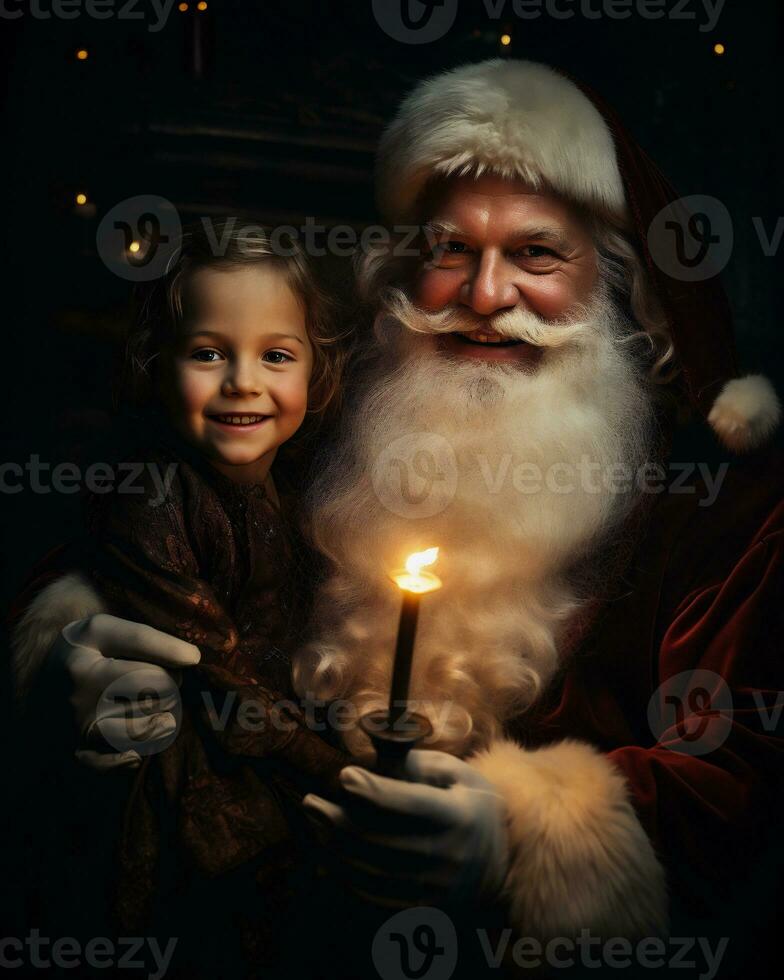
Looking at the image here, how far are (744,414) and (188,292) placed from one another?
820 millimetres

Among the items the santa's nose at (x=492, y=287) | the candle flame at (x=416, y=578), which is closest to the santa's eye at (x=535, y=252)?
the santa's nose at (x=492, y=287)

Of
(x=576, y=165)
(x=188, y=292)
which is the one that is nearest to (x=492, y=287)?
(x=576, y=165)

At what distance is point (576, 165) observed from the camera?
1.50 meters

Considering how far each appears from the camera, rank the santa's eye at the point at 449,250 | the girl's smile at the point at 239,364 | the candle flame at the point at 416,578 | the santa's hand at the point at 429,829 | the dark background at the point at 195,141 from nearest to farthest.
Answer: the candle flame at the point at 416,578
the santa's hand at the point at 429,829
the girl's smile at the point at 239,364
the santa's eye at the point at 449,250
the dark background at the point at 195,141

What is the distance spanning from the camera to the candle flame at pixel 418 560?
1.24 metres

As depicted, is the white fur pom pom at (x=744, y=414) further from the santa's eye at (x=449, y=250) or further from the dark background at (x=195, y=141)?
the santa's eye at (x=449, y=250)

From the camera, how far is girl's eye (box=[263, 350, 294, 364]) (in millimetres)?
1467

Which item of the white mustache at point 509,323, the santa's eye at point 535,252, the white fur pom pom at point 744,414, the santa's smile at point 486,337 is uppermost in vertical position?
the santa's eye at point 535,252

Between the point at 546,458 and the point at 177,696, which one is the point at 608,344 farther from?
the point at 177,696

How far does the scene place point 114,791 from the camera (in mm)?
1433

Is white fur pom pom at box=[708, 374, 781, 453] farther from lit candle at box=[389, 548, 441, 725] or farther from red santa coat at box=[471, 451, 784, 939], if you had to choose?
lit candle at box=[389, 548, 441, 725]

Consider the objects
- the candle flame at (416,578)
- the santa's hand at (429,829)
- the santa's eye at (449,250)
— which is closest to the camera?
the candle flame at (416,578)

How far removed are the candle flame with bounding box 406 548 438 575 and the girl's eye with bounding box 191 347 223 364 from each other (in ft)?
1.39

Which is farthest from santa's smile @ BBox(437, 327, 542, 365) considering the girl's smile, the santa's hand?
the santa's hand
